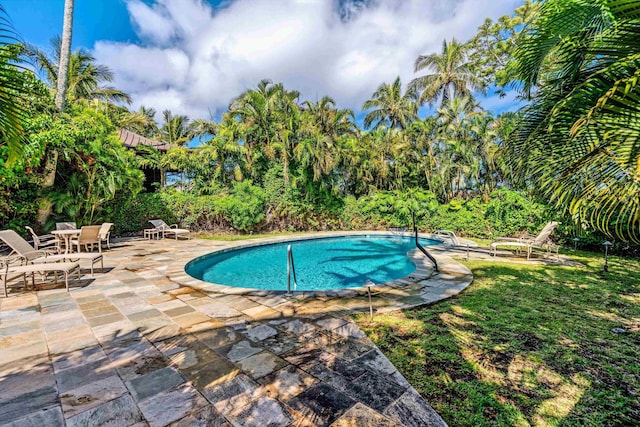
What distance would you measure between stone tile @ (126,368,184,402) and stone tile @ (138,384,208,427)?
3.0 inches

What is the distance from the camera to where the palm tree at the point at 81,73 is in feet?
48.3

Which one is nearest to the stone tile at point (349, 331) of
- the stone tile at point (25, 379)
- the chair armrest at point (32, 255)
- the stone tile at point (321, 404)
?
the stone tile at point (321, 404)

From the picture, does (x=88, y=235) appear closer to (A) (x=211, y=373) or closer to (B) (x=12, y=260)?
A: (B) (x=12, y=260)

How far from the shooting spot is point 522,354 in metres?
3.02

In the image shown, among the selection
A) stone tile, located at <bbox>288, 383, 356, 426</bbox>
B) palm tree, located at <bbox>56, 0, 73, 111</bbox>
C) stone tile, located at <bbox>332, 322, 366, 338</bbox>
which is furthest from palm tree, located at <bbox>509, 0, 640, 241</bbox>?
palm tree, located at <bbox>56, 0, 73, 111</bbox>

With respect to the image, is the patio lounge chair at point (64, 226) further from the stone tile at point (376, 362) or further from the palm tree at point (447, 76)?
the palm tree at point (447, 76)

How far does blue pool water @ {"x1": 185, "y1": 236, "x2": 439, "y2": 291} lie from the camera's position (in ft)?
25.8

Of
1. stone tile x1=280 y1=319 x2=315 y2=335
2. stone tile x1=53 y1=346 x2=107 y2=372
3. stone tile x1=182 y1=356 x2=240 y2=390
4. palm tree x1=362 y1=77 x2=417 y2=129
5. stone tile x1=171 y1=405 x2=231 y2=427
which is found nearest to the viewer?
stone tile x1=171 y1=405 x2=231 y2=427

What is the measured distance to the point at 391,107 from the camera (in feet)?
72.6

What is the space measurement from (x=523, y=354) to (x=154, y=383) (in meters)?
3.70

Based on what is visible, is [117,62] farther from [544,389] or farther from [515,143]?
[544,389]

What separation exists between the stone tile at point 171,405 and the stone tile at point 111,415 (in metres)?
0.06

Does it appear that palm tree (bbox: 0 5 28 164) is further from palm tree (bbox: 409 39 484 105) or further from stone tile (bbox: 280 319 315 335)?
palm tree (bbox: 409 39 484 105)

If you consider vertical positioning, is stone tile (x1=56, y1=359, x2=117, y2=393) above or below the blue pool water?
above
